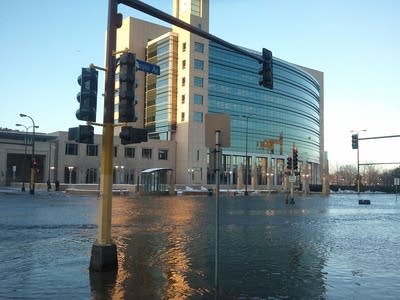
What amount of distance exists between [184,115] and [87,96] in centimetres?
10359

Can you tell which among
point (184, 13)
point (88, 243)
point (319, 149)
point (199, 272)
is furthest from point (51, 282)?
point (319, 149)

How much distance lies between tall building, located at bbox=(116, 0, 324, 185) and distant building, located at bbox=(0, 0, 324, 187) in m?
0.23

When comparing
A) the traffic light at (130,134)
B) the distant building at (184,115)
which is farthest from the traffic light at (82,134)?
the distant building at (184,115)

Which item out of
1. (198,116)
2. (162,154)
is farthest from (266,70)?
(162,154)

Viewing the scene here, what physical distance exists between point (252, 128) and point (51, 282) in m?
127

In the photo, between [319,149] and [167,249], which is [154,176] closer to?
[167,249]

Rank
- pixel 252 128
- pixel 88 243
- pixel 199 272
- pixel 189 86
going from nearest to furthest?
pixel 199 272 → pixel 88 243 → pixel 189 86 → pixel 252 128

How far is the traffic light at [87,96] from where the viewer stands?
33.7 feet

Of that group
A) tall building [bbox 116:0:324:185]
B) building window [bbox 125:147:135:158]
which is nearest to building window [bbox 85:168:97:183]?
building window [bbox 125:147:135:158]

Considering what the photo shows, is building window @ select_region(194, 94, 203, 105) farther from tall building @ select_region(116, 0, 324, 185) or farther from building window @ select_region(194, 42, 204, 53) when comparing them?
building window @ select_region(194, 42, 204, 53)

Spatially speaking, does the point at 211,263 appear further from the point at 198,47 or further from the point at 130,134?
the point at 198,47

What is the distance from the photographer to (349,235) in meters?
17.9

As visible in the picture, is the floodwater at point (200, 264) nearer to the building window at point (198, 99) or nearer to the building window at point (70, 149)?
the building window at point (70, 149)

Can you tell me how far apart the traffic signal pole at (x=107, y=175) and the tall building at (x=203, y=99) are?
Answer: 256 feet
